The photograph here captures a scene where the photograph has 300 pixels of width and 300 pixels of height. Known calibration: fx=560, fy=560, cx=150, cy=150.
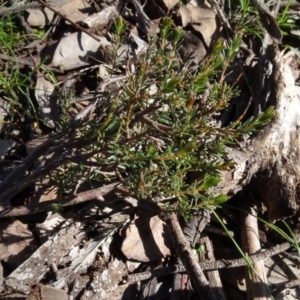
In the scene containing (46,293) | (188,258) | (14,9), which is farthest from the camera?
(14,9)

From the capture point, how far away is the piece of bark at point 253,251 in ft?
9.91

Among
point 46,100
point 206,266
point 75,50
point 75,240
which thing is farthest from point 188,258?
point 75,50

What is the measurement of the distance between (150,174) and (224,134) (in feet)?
1.27

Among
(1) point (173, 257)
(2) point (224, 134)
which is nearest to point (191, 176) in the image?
(1) point (173, 257)

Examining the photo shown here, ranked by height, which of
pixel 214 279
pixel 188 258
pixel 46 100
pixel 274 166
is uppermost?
pixel 274 166

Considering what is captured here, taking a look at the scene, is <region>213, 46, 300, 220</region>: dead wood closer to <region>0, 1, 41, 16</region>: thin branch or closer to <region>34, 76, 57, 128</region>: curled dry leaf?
<region>34, 76, 57, 128</region>: curled dry leaf

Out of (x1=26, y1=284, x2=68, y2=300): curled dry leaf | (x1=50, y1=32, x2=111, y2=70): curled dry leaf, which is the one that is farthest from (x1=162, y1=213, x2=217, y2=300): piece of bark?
(x1=50, y1=32, x2=111, y2=70): curled dry leaf

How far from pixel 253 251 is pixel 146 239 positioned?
62 centimetres

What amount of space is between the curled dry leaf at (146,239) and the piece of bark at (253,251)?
45 centimetres

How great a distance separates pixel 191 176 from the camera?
317 cm

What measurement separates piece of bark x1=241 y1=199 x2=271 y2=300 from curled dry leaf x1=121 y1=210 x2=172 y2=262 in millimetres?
455

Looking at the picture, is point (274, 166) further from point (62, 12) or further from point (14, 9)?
point (14, 9)

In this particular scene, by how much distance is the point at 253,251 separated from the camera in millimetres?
3182

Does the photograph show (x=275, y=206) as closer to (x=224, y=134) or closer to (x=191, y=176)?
(x=191, y=176)
